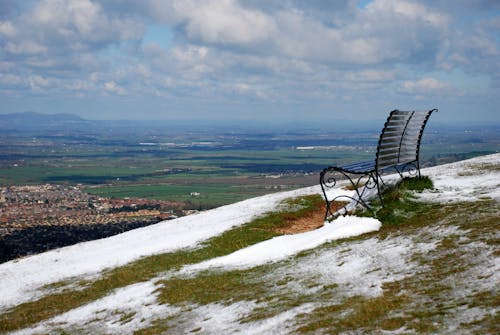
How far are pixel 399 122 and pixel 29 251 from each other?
5941 centimetres

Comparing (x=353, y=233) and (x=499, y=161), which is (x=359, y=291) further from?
(x=499, y=161)

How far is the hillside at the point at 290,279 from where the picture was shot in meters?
10.4

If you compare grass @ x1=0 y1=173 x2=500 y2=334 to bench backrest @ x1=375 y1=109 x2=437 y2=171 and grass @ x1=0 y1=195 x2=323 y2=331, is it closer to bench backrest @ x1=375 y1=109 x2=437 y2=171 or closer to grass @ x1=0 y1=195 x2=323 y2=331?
grass @ x1=0 y1=195 x2=323 y2=331

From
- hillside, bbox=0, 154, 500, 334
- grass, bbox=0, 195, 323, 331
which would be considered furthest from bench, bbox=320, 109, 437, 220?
grass, bbox=0, 195, 323, 331

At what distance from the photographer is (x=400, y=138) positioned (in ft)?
74.5

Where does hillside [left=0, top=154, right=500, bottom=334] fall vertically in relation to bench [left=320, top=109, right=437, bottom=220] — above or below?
below

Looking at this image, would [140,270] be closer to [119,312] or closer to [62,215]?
[119,312]

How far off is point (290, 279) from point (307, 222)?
1128 cm

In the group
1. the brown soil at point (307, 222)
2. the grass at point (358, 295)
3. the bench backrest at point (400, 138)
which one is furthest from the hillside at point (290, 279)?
the bench backrest at point (400, 138)

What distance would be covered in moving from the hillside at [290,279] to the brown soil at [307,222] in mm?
1199

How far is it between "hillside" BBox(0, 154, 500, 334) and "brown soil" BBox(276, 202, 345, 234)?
1.20 meters

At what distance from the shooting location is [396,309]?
10.2 metres

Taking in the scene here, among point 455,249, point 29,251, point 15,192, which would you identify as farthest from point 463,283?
point 15,192

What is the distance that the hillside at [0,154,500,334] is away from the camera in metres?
10.4
